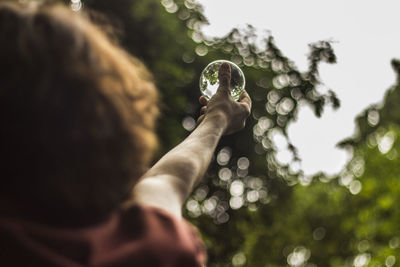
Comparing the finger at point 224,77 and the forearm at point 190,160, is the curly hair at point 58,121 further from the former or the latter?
the finger at point 224,77

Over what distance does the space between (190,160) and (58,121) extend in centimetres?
79

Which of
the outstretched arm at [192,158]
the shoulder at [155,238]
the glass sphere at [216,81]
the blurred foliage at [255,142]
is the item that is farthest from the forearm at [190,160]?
the blurred foliage at [255,142]

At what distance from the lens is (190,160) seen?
7.11 feet

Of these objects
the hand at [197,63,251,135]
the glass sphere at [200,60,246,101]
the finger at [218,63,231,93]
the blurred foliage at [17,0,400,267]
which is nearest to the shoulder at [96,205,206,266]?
the hand at [197,63,251,135]

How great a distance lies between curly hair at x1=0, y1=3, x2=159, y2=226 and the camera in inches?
58.0

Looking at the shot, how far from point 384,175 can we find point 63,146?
740 inches

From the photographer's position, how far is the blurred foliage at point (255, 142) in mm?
8789

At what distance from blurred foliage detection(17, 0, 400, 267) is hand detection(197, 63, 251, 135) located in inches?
86.6

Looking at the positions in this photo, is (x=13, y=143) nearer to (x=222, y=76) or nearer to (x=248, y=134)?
(x=222, y=76)

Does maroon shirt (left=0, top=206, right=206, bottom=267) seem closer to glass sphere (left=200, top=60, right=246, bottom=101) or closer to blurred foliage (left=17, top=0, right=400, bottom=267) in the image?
glass sphere (left=200, top=60, right=246, bottom=101)

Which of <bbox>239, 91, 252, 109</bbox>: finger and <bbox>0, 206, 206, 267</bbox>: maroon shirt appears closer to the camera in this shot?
<bbox>0, 206, 206, 267</bbox>: maroon shirt

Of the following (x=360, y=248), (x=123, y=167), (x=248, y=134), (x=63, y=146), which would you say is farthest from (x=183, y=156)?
(x=360, y=248)

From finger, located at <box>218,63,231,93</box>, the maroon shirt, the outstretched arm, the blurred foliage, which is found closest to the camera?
the maroon shirt

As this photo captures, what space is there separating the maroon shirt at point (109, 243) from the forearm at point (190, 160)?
40 cm
